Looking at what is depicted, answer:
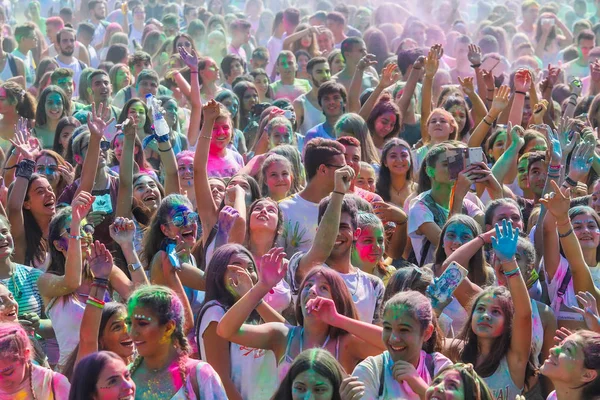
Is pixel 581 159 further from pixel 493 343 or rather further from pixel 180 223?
pixel 180 223

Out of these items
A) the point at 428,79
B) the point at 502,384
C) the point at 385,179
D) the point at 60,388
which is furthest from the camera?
the point at 428,79

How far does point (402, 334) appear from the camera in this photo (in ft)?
16.6

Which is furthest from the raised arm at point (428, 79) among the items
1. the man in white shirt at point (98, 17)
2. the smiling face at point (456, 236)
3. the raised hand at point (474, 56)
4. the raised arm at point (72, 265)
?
the man in white shirt at point (98, 17)

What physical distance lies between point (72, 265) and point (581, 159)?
350 centimetres

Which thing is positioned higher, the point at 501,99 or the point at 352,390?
the point at 501,99

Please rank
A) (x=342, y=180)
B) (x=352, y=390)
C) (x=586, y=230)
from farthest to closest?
(x=586, y=230)
(x=342, y=180)
(x=352, y=390)

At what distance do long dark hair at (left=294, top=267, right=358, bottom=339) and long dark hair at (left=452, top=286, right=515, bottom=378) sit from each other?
1.97ft

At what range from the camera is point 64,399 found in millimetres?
4871

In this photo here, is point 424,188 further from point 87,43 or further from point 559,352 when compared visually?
point 87,43

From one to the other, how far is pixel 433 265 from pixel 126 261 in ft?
5.71

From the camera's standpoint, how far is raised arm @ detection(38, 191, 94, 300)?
593cm

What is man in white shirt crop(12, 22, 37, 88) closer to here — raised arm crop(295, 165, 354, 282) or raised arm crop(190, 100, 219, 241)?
raised arm crop(190, 100, 219, 241)

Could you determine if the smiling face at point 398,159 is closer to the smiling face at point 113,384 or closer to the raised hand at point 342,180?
the raised hand at point 342,180

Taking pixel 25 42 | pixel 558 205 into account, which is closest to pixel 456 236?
pixel 558 205
